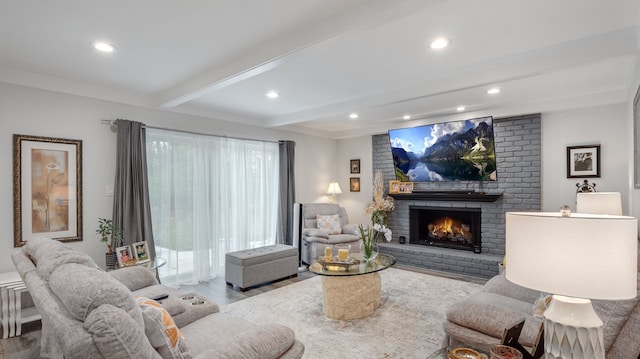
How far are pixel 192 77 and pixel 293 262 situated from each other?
2823 millimetres

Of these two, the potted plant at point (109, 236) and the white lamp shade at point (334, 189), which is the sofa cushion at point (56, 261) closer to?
the potted plant at point (109, 236)

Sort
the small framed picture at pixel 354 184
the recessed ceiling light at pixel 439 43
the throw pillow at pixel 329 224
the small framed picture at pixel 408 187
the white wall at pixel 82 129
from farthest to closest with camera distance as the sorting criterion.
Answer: the small framed picture at pixel 354 184
the small framed picture at pixel 408 187
the throw pillow at pixel 329 224
the white wall at pixel 82 129
the recessed ceiling light at pixel 439 43

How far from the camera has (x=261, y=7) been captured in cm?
219

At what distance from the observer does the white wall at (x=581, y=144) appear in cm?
422

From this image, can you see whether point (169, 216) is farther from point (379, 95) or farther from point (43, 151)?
point (379, 95)

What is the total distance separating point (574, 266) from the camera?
1.07 metres

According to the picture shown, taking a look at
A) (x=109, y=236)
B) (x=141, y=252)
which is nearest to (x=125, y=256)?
(x=141, y=252)

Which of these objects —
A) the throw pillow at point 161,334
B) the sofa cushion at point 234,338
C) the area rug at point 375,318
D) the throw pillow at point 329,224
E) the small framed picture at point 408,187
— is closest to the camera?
the throw pillow at point 161,334

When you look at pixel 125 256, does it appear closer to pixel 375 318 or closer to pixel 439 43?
pixel 375 318

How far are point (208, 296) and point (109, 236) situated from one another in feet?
4.50

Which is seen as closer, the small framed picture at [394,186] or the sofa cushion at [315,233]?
the sofa cushion at [315,233]

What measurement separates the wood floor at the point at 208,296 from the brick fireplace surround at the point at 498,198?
235 millimetres

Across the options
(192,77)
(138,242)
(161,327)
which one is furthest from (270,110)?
(161,327)

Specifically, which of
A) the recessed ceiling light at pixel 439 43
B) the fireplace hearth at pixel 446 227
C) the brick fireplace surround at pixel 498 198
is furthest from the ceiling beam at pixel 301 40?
the fireplace hearth at pixel 446 227
